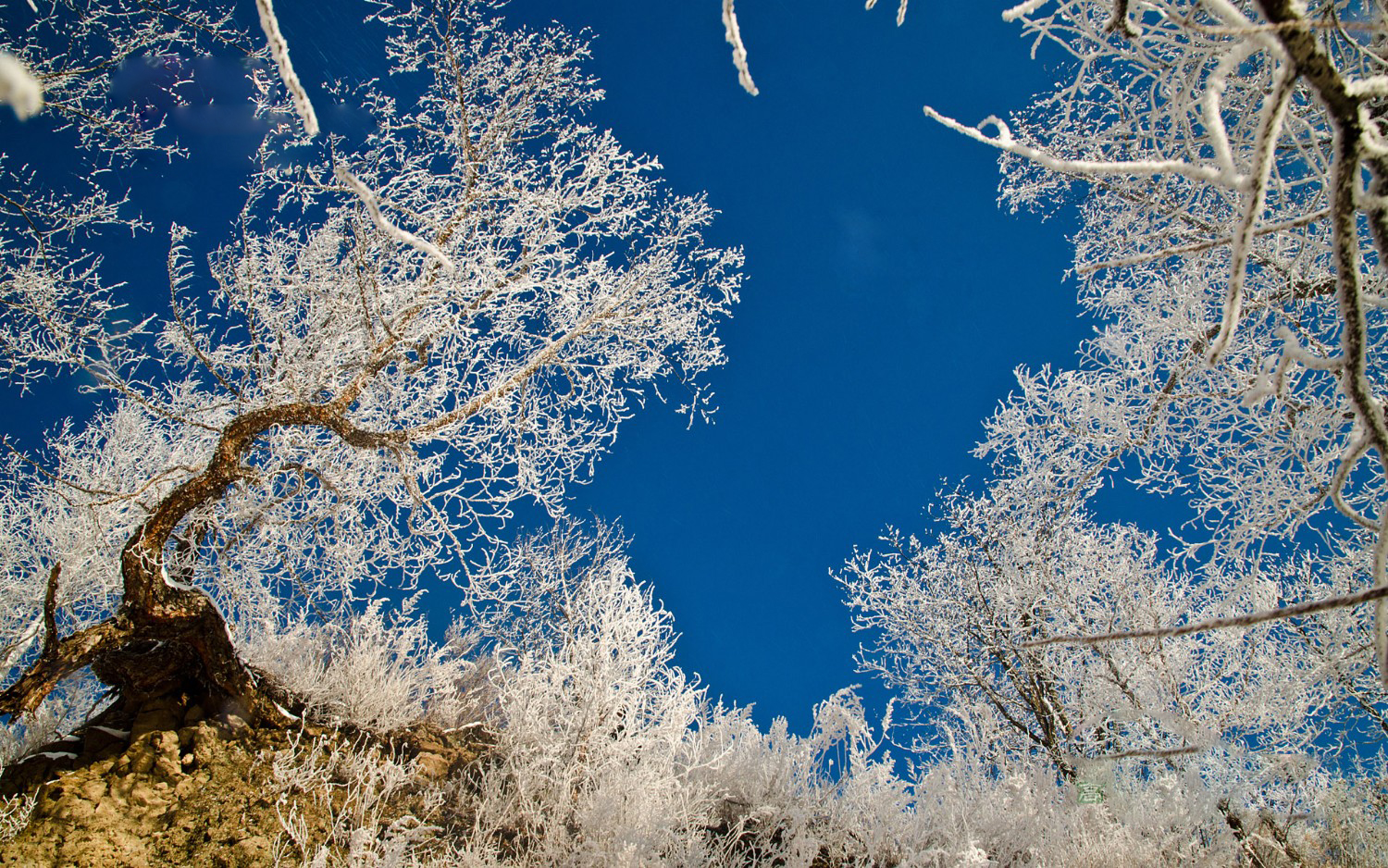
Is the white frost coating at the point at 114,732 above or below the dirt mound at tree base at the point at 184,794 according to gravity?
above

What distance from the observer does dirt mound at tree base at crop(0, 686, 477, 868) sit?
3805 mm

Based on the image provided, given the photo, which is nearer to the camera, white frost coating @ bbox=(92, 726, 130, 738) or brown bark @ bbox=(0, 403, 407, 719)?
brown bark @ bbox=(0, 403, 407, 719)

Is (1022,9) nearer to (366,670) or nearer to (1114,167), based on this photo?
(1114,167)

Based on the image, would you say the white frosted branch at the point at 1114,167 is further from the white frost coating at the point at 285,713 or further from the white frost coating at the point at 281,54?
the white frost coating at the point at 285,713

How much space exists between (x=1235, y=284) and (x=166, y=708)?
649 cm

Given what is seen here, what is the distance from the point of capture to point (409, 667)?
5848mm

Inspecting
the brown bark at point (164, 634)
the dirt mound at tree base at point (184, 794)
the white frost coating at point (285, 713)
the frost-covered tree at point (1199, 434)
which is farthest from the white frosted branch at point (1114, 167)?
the white frost coating at point (285, 713)

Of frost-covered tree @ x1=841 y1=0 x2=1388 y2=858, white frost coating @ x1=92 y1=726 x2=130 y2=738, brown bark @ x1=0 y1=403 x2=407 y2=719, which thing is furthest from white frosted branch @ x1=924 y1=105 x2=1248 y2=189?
white frost coating @ x1=92 y1=726 x2=130 y2=738

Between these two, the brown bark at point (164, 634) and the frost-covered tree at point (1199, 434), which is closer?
the frost-covered tree at point (1199, 434)

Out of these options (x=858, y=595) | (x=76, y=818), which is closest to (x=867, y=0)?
(x=76, y=818)

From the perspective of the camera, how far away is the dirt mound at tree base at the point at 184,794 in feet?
12.5

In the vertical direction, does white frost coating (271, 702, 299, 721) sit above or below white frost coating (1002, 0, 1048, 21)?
above

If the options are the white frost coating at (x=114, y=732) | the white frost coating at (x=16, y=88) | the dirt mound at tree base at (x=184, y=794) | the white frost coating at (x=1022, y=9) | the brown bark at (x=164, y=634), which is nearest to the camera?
the white frost coating at (x=16, y=88)

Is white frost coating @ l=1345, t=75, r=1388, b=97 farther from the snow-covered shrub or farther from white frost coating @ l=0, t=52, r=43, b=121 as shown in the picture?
the snow-covered shrub
